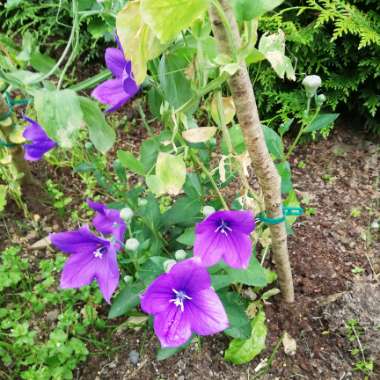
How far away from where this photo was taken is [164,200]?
192cm

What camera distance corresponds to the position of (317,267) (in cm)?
160

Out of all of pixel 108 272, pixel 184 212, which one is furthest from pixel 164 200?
pixel 108 272

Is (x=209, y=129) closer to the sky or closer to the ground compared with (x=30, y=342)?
closer to the sky

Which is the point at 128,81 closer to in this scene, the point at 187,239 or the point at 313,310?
the point at 187,239

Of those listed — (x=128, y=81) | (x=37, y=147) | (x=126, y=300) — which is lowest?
(x=126, y=300)

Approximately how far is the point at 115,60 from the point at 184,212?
1.54ft

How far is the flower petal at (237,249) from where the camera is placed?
107cm

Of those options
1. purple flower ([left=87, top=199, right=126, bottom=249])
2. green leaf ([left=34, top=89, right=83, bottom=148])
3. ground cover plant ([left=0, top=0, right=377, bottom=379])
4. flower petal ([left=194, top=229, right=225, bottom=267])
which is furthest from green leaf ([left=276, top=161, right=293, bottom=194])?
green leaf ([left=34, top=89, right=83, bottom=148])

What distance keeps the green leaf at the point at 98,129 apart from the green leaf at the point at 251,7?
304 mm

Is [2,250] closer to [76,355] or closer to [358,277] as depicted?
[76,355]

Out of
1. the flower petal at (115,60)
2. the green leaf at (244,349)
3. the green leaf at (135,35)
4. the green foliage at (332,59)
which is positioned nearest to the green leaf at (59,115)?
the green leaf at (135,35)

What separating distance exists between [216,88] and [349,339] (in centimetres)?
87

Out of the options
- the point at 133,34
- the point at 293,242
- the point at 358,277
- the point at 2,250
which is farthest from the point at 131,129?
the point at 133,34

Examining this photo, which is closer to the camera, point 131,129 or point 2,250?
point 2,250
